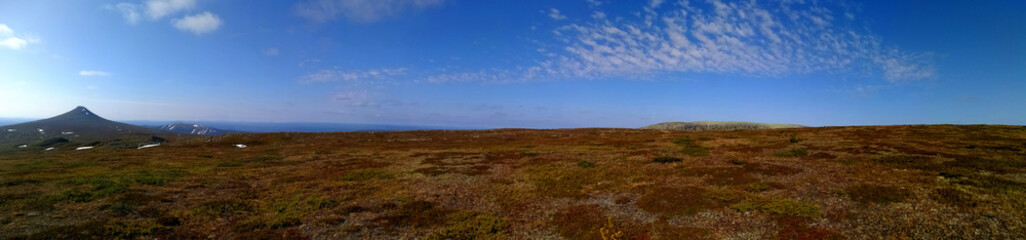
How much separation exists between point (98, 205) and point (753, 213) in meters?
36.5

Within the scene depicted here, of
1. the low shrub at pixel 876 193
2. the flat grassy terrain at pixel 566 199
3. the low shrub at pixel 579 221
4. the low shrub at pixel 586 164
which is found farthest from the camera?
the low shrub at pixel 586 164

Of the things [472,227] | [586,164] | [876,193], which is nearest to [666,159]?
[586,164]

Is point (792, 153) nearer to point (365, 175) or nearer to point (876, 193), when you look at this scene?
point (876, 193)

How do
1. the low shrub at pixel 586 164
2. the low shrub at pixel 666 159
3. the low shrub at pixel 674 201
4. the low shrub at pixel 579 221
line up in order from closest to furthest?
the low shrub at pixel 579 221 → the low shrub at pixel 674 201 → the low shrub at pixel 586 164 → the low shrub at pixel 666 159

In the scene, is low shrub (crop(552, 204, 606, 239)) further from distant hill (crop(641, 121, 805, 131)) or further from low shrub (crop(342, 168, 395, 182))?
distant hill (crop(641, 121, 805, 131))

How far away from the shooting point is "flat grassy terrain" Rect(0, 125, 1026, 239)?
54.4ft

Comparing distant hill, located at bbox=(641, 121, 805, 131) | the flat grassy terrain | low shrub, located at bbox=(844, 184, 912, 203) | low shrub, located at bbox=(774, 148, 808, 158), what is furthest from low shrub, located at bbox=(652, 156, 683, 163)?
distant hill, located at bbox=(641, 121, 805, 131)

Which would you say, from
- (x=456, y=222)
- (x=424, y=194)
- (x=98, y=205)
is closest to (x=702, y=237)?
(x=456, y=222)

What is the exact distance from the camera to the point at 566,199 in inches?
924

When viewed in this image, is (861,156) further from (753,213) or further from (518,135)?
(518,135)

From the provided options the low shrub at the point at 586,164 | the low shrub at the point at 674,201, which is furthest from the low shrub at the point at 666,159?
the low shrub at the point at 674,201

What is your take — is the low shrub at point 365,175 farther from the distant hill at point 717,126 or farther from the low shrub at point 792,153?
the distant hill at point 717,126

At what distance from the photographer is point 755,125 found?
146375 millimetres

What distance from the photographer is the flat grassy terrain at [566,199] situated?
54.4ft
